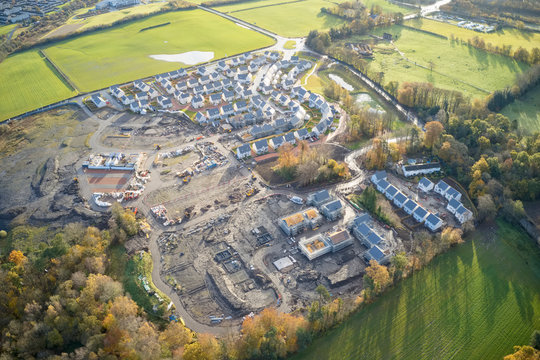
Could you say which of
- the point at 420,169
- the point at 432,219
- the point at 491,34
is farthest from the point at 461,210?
the point at 491,34

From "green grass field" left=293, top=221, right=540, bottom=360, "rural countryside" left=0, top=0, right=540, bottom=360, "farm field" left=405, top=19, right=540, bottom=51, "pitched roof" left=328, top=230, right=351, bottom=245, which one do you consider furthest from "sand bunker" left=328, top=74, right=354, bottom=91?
"green grass field" left=293, top=221, right=540, bottom=360

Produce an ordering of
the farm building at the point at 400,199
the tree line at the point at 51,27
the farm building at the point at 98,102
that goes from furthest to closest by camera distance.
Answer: the tree line at the point at 51,27, the farm building at the point at 98,102, the farm building at the point at 400,199

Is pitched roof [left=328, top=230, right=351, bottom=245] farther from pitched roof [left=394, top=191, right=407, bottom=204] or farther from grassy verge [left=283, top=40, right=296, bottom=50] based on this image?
grassy verge [left=283, top=40, right=296, bottom=50]

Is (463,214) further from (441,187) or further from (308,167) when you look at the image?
(308,167)

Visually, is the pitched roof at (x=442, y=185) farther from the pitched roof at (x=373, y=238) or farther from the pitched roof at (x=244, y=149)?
Answer: the pitched roof at (x=244, y=149)


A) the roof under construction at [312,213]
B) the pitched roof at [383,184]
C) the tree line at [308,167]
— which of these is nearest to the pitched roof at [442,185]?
the pitched roof at [383,184]
